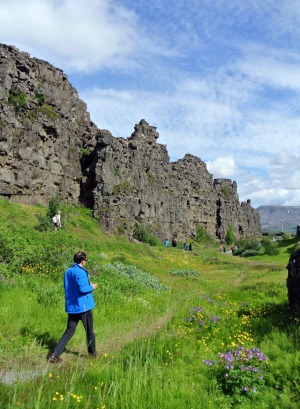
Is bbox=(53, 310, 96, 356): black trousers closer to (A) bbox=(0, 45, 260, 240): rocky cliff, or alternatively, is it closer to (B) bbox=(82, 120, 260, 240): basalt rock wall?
(A) bbox=(0, 45, 260, 240): rocky cliff

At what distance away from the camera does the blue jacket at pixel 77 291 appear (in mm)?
8742

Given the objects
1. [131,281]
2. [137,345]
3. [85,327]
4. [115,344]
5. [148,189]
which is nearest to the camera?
[137,345]

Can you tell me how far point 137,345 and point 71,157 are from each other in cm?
4763

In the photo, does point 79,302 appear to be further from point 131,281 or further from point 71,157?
point 71,157

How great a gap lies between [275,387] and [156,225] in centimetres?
6066

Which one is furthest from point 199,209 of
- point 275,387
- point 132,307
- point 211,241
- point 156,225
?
point 275,387

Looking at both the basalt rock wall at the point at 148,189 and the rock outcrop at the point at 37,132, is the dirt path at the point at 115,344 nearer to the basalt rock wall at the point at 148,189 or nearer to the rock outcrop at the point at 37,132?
the rock outcrop at the point at 37,132

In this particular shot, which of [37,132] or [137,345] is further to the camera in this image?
[37,132]

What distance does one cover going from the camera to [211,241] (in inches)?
3885

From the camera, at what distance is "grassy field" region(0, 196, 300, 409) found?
5.93 m

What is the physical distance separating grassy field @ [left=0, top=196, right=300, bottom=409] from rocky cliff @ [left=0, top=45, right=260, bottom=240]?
87.6 ft

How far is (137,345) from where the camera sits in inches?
320

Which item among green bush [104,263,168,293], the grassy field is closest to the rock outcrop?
green bush [104,263,168,293]

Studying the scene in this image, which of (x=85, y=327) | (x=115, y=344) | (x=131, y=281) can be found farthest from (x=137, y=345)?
(x=131, y=281)
